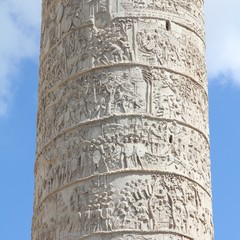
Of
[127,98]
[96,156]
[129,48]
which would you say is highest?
[129,48]

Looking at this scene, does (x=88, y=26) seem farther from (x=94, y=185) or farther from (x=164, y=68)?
(x=94, y=185)

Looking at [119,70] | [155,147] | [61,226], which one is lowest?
[61,226]

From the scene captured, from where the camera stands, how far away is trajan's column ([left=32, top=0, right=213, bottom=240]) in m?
6.77

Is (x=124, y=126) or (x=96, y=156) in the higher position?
(x=124, y=126)

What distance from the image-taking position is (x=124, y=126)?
6957 mm

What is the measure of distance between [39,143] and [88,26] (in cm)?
103

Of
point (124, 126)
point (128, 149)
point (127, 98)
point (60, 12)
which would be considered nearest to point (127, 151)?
point (128, 149)

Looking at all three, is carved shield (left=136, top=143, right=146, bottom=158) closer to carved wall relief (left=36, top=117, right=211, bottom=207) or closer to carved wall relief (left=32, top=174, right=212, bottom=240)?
carved wall relief (left=36, top=117, right=211, bottom=207)

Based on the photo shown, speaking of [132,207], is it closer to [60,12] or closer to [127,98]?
[127,98]

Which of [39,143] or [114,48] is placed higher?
[114,48]

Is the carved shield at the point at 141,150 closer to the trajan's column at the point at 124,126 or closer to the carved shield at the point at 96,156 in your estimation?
the trajan's column at the point at 124,126

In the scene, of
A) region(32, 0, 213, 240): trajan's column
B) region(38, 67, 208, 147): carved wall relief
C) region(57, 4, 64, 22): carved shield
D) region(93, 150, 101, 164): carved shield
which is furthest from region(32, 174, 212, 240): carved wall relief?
region(57, 4, 64, 22): carved shield

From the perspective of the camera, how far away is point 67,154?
7105mm

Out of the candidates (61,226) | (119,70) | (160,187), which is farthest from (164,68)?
(61,226)
